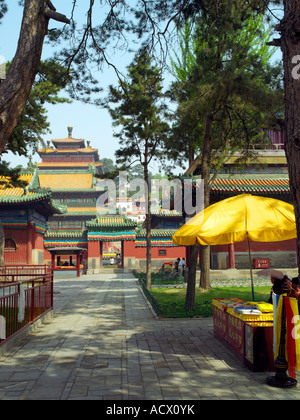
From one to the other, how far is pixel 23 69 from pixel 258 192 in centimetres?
1617

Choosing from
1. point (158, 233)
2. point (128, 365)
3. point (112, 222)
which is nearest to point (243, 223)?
point (128, 365)

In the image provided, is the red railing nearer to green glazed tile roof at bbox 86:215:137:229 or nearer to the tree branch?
the tree branch

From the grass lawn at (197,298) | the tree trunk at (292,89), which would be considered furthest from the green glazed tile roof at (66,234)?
the tree trunk at (292,89)

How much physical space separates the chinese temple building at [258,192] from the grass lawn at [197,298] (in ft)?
14.0

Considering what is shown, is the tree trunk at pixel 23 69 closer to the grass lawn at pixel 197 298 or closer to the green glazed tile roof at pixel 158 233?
the grass lawn at pixel 197 298

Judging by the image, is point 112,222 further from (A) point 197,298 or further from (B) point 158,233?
(A) point 197,298

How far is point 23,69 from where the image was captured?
5.93 m

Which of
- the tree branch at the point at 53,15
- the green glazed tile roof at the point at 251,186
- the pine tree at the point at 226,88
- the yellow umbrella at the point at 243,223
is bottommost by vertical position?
the yellow umbrella at the point at 243,223

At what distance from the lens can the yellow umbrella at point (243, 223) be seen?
7.38 meters

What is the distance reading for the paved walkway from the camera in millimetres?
4793

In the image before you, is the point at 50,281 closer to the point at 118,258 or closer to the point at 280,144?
the point at 280,144

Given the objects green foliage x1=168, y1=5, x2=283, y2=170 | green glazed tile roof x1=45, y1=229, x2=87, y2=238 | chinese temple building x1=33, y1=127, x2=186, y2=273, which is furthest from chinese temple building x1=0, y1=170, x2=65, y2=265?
green foliage x1=168, y1=5, x2=283, y2=170

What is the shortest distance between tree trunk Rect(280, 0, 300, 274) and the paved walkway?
7.06 feet
